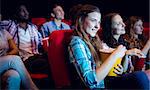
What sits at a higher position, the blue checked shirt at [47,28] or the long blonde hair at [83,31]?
the long blonde hair at [83,31]

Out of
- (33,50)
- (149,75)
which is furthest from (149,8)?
(149,75)

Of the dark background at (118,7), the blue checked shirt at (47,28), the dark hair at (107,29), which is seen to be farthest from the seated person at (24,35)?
the dark background at (118,7)

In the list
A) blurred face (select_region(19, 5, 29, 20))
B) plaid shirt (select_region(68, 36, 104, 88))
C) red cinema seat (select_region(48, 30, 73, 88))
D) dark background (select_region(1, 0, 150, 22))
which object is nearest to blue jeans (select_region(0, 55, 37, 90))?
red cinema seat (select_region(48, 30, 73, 88))

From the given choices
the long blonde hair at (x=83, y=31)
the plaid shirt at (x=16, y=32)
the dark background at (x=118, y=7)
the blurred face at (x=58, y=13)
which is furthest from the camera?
the dark background at (x=118, y=7)

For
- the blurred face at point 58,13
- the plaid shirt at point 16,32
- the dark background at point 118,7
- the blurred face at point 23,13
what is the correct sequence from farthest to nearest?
the dark background at point 118,7
the blurred face at point 58,13
the blurred face at point 23,13
the plaid shirt at point 16,32

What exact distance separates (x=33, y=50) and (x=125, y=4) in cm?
146

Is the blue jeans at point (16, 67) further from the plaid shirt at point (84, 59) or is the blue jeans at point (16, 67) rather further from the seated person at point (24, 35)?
the seated person at point (24, 35)

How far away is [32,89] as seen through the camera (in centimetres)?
175

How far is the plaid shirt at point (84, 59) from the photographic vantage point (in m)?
1.42

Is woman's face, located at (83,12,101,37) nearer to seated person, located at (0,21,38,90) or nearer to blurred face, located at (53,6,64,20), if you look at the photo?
seated person, located at (0,21,38,90)

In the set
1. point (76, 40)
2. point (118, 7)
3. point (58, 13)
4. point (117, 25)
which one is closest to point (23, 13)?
point (58, 13)

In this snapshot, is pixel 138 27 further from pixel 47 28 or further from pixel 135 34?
pixel 47 28

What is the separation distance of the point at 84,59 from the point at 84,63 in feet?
0.06

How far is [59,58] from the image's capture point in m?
1.60
